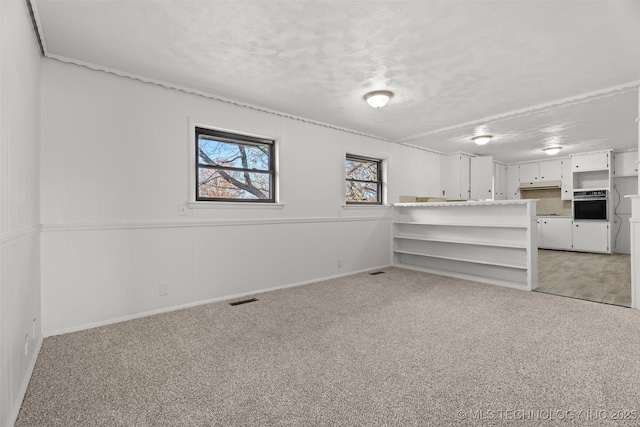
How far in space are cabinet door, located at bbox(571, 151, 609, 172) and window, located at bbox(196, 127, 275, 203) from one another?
7.24m

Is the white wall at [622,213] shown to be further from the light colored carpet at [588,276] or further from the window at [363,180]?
the window at [363,180]

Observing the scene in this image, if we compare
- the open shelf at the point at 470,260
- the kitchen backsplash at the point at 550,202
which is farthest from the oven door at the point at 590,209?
the open shelf at the point at 470,260

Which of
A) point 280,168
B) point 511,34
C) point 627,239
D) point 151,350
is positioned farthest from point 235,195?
point 627,239

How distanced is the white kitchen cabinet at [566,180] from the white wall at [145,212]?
21.7 feet

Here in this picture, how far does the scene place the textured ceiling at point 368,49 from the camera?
2.20 metres

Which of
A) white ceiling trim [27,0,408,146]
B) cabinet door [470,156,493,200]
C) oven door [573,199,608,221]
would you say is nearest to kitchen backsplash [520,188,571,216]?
oven door [573,199,608,221]

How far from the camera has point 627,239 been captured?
282 inches

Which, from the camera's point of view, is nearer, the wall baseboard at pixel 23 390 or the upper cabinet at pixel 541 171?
the wall baseboard at pixel 23 390

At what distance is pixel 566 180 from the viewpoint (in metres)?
7.74

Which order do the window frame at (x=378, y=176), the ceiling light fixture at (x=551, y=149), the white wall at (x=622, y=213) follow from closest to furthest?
the window frame at (x=378, y=176) → the ceiling light fixture at (x=551, y=149) → the white wall at (x=622, y=213)

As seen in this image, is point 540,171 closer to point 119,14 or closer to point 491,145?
point 491,145

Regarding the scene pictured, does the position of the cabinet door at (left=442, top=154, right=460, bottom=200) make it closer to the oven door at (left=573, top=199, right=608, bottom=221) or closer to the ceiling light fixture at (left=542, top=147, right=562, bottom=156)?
the ceiling light fixture at (left=542, top=147, right=562, bottom=156)

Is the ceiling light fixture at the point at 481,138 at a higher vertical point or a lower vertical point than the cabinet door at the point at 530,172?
higher

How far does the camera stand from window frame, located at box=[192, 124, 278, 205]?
12.0 ft
